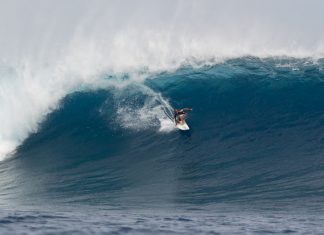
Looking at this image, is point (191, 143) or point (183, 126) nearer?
point (191, 143)

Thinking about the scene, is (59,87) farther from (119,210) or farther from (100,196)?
(119,210)

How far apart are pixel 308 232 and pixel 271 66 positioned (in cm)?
2098

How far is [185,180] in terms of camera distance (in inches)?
890

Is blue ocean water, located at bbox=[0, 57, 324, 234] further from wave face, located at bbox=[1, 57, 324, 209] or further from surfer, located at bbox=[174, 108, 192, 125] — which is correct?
surfer, located at bbox=[174, 108, 192, 125]

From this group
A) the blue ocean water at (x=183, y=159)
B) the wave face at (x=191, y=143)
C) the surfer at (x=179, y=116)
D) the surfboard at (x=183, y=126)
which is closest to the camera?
the blue ocean water at (x=183, y=159)

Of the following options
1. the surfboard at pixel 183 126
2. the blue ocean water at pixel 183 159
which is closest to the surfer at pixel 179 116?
the surfboard at pixel 183 126

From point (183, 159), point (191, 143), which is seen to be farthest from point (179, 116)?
point (183, 159)

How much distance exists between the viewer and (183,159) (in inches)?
984

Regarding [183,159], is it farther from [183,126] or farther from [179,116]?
[179,116]

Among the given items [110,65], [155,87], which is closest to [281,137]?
[155,87]

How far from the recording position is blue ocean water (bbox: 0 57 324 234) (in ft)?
56.0

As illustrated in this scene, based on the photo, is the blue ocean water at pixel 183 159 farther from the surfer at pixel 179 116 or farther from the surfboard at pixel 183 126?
the surfer at pixel 179 116

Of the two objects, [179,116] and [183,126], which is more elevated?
[179,116]

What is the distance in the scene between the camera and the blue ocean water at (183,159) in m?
17.1
